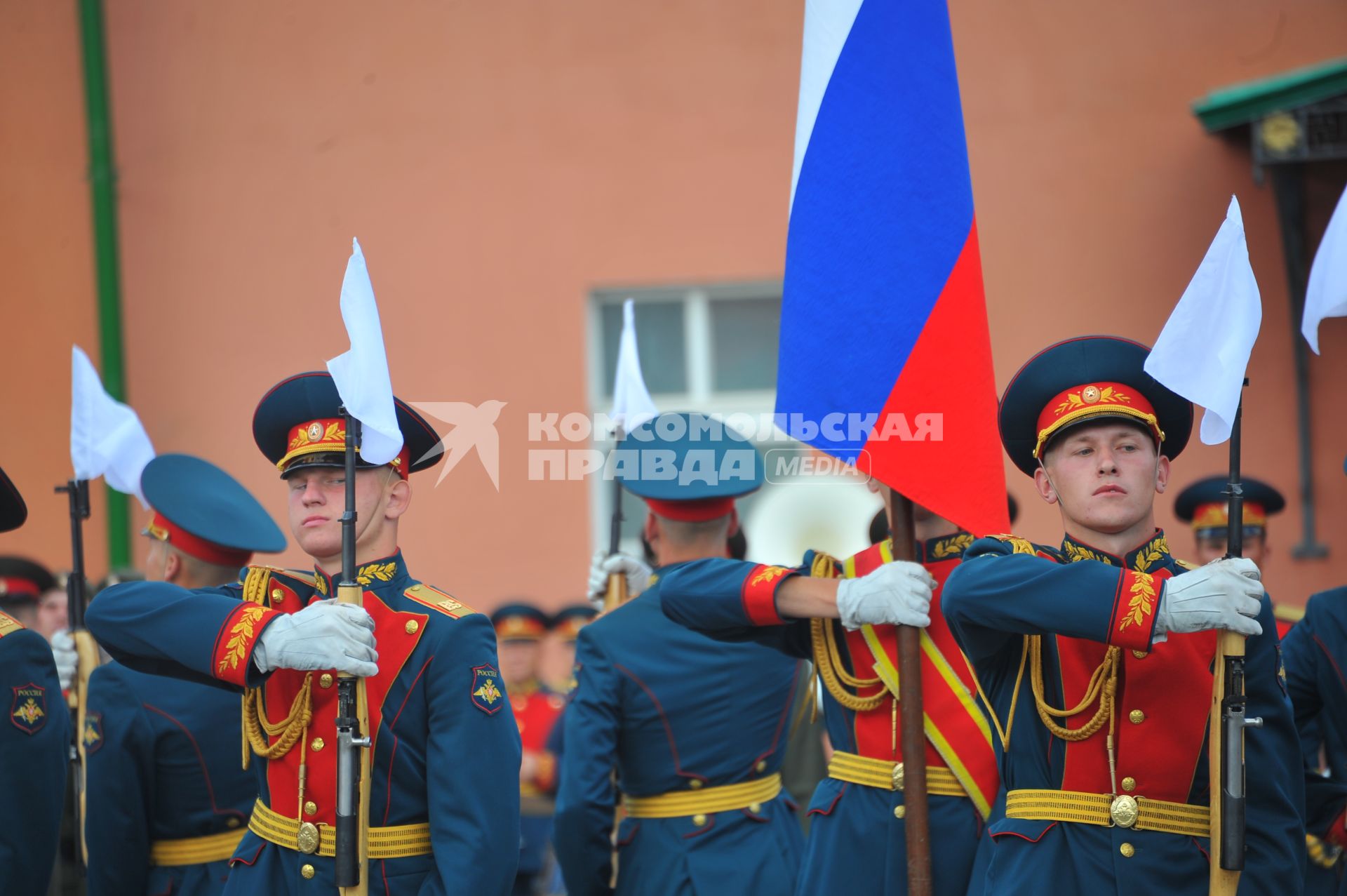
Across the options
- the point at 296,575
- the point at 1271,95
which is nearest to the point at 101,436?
the point at 296,575

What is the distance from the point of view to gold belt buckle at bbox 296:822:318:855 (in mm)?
2920

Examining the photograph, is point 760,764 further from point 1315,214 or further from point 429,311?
point 1315,214

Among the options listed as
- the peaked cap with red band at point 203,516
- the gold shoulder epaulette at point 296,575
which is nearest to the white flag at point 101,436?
the peaked cap with red band at point 203,516

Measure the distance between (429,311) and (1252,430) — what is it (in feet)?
14.7

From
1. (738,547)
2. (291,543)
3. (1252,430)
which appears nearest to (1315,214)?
(1252,430)

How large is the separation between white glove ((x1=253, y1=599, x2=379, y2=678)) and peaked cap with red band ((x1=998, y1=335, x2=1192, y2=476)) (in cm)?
147

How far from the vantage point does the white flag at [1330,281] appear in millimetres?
3031

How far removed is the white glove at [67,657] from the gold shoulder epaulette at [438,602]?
7.25ft

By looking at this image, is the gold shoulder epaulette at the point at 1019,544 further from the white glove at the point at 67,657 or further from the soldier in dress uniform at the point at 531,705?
the soldier in dress uniform at the point at 531,705

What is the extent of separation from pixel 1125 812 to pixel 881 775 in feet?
2.76

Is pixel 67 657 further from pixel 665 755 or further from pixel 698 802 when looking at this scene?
pixel 698 802

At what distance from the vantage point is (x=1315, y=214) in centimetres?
727

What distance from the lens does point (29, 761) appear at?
3.23m

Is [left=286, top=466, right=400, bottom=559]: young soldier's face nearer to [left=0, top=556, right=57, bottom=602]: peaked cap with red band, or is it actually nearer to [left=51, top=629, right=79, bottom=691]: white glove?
[left=51, top=629, right=79, bottom=691]: white glove
